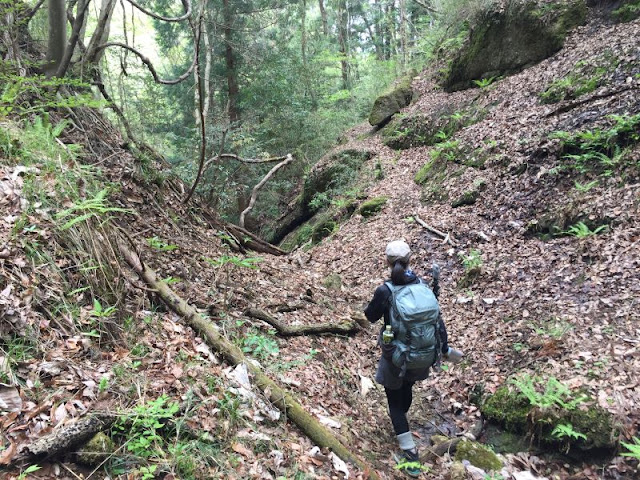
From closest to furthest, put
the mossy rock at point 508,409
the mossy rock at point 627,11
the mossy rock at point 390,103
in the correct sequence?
the mossy rock at point 508,409
the mossy rock at point 627,11
the mossy rock at point 390,103

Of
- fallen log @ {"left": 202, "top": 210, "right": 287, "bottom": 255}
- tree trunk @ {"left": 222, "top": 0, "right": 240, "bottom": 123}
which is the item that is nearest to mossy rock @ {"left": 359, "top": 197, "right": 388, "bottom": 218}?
fallen log @ {"left": 202, "top": 210, "right": 287, "bottom": 255}

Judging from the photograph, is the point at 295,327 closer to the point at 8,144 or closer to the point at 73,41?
the point at 8,144

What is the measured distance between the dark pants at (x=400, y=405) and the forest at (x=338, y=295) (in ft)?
0.08

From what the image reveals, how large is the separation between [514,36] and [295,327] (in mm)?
13392

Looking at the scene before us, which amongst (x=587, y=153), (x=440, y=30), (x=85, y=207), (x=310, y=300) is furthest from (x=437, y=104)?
(x=85, y=207)

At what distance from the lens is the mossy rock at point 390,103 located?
18188 millimetres

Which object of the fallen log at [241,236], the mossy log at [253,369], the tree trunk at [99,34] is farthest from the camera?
the fallen log at [241,236]

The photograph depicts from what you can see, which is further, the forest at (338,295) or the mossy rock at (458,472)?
the mossy rock at (458,472)

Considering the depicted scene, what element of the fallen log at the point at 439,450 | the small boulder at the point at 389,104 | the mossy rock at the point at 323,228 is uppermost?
the small boulder at the point at 389,104

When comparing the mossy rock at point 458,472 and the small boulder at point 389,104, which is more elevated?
the small boulder at point 389,104

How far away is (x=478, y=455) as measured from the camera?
411 centimetres

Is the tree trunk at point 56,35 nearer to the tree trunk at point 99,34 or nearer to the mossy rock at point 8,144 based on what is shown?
the tree trunk at point 99,34

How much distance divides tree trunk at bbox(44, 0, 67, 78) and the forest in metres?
0.04

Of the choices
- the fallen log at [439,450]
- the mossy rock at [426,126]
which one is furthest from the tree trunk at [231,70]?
the fallen log at [439,450]
